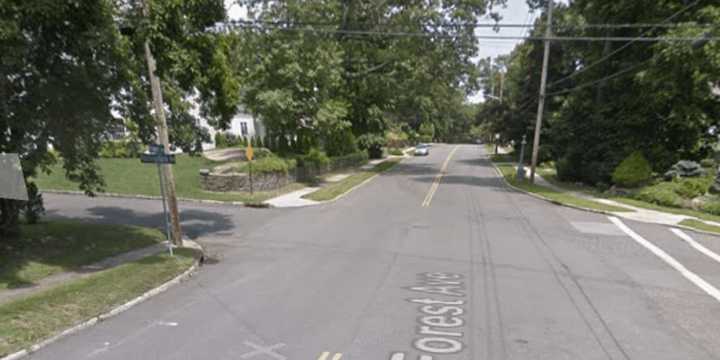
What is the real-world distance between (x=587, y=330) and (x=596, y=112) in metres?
20.6

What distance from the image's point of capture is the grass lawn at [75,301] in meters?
5.10

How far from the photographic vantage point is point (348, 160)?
33531 millimetres

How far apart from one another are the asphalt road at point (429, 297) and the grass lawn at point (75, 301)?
36 cm

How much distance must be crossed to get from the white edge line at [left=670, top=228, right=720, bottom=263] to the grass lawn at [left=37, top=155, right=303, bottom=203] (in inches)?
584

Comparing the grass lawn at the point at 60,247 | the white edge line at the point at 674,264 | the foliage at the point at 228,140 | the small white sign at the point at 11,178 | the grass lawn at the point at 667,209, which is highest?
the foliage at the point at 228,140

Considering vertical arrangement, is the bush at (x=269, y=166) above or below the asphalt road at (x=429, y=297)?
above

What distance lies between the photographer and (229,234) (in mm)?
11750

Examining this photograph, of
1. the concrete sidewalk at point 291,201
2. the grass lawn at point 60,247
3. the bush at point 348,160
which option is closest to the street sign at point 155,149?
the grass lawn at point 60,247

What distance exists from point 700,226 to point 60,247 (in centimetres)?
1823

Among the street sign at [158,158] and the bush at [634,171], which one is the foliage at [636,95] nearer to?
the bush at [634,171]

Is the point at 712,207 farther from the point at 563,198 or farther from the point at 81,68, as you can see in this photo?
the point at 81,68

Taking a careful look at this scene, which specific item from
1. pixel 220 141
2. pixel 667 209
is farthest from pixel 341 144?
pixel 667 209

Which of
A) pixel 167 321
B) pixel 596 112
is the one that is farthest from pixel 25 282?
pixel 596 112

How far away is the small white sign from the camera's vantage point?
6645 millimetres
